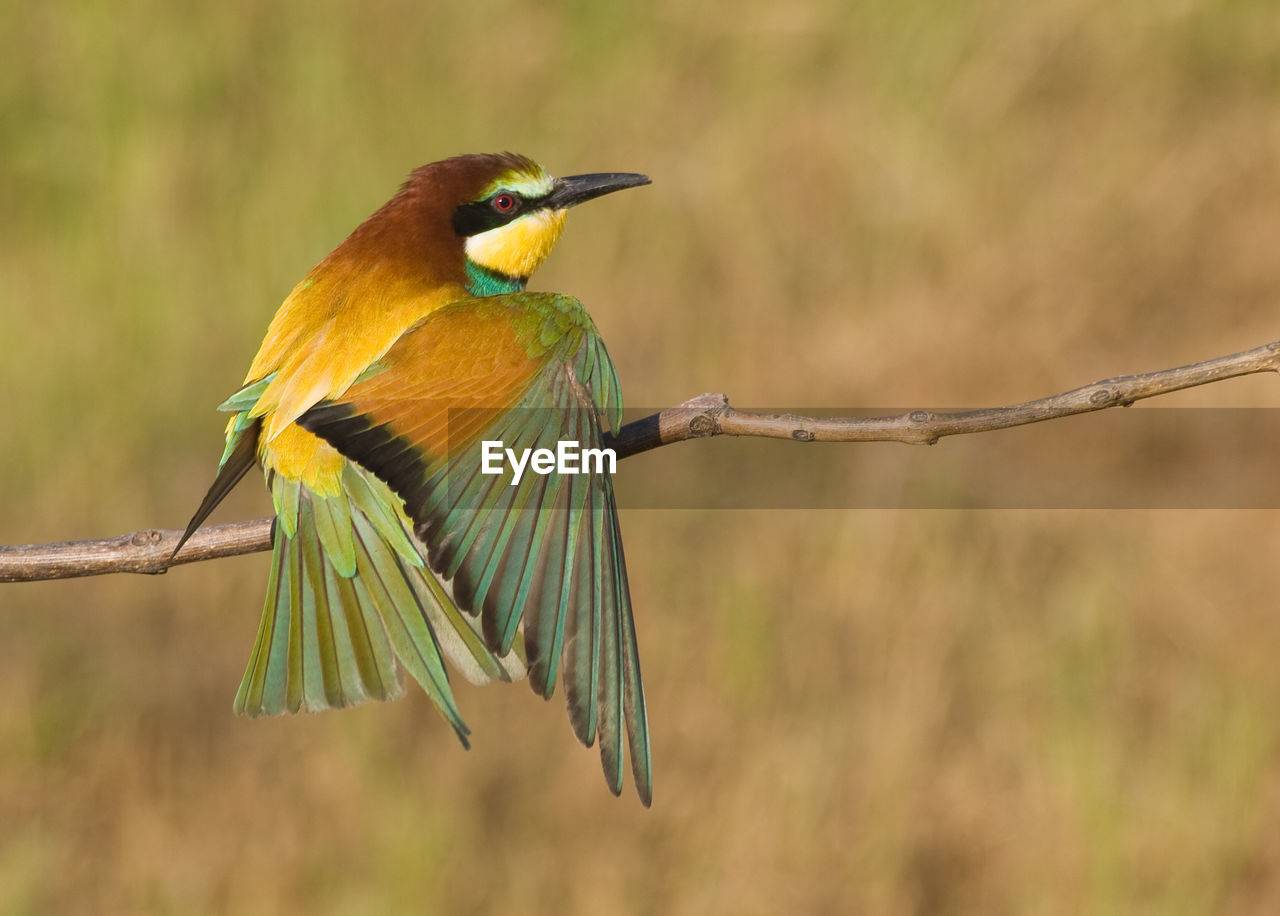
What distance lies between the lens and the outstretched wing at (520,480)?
1.90m

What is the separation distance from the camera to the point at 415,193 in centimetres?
262

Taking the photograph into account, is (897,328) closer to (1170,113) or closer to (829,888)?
(1170,113)

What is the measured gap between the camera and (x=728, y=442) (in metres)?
5.12

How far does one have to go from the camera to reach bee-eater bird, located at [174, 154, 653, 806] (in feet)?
6.62

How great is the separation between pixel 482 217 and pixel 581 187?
24 centimetres

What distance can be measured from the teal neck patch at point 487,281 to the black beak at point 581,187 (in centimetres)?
17

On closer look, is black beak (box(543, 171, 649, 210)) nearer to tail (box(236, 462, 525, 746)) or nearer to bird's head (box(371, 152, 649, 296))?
bird's head (box(371, 152, 649, 296))

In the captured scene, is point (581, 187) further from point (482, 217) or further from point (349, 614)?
point (349, 614)

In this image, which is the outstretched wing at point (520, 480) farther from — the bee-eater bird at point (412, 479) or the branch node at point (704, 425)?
the branch node at point (704, 425)

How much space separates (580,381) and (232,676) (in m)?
2.32

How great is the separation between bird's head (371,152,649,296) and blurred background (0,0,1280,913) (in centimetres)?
169

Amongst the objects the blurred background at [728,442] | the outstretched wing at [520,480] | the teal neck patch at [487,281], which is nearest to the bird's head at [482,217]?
the teal neck patch at [487,281]

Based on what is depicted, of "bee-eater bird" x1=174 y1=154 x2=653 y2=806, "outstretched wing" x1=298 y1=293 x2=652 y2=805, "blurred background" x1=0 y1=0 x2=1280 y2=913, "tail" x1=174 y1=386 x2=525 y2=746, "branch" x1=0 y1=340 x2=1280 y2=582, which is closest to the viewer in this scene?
"branch" x1=0 y1=340 x2=1280 y2=582

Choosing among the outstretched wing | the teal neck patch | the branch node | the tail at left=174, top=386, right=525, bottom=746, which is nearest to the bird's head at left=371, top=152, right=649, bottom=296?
the teal neck patch
